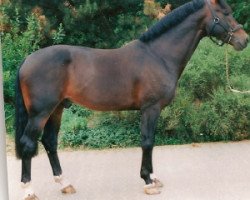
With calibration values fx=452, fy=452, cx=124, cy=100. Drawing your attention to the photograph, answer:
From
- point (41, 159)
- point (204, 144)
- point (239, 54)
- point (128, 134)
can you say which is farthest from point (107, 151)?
point (239, 54)

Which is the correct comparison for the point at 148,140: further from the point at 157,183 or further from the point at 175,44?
the point at 175,44

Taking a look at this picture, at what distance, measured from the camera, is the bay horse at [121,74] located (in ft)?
11.4

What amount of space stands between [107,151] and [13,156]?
106 cm

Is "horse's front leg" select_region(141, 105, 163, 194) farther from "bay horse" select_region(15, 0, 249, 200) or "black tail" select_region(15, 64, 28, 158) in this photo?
"black tail" select_region(15, 64, 28, 158)

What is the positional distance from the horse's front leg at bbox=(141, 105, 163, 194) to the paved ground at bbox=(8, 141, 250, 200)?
10 cm

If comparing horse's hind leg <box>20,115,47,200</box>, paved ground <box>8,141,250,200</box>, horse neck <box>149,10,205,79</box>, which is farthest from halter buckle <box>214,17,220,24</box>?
horse's hind leg <box>20,115,47,200</box>

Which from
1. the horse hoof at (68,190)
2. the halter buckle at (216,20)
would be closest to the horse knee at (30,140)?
the horse hoof at (68,190)

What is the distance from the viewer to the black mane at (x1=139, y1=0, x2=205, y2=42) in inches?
141

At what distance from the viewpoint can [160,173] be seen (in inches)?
161

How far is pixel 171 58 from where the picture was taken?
3676 mm

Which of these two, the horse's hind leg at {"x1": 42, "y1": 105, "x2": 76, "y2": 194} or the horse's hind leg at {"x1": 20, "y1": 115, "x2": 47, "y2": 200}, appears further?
the horse's hind leg at {"x1": 42, "y1": 105, "x2": 76, "y2": 194}

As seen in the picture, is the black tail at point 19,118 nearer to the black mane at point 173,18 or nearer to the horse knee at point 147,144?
the horse knee at point 147,144

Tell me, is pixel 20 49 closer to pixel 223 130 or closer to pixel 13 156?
pixel 13 156

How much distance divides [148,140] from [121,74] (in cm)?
57
